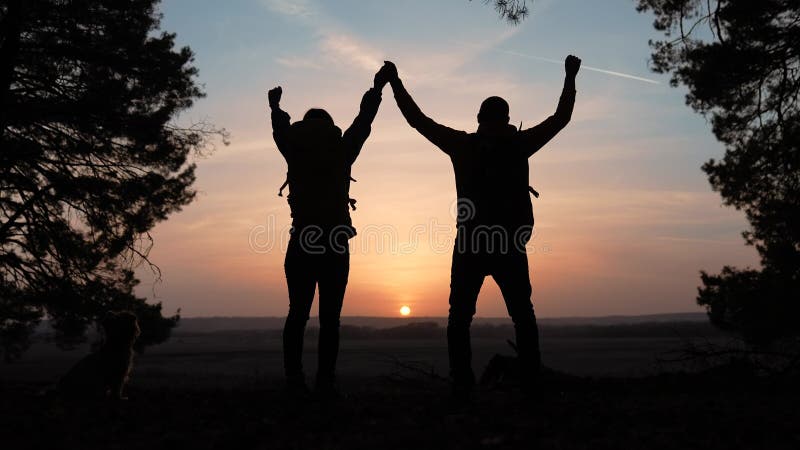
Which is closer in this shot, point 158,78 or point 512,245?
point 512,245

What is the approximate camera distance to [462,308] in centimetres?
485

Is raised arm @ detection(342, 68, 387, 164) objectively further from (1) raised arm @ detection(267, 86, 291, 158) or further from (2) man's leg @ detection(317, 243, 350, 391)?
(2) man's leg @ detection(317, 243, 350, 391)

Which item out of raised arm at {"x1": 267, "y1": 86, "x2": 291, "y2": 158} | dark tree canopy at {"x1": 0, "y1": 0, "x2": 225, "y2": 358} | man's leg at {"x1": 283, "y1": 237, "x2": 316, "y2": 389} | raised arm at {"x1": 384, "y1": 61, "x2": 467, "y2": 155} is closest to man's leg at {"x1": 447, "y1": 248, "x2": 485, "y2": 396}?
raised arm at {"x1": 384, "y1": 61, "x2": 467, "y2": 155}

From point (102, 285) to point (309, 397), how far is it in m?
8.38

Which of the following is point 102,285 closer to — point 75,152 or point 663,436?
point 75,152

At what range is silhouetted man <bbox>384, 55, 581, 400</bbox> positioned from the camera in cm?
479

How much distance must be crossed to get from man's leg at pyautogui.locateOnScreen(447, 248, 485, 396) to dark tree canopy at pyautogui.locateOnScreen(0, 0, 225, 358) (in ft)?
27.9

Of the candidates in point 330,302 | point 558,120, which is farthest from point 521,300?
point 330,302

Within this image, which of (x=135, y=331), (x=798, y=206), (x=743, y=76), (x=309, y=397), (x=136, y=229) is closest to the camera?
(x=309, y=397)

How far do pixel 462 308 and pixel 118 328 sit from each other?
4.64 metres

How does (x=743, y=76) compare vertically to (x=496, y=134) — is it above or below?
above

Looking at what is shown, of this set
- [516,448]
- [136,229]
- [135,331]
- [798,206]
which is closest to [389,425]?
[516,448]

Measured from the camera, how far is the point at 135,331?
312 inches

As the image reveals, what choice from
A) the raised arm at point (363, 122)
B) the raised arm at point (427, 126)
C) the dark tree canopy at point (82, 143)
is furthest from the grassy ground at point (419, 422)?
the dark tree canopy at point (82, 143)
